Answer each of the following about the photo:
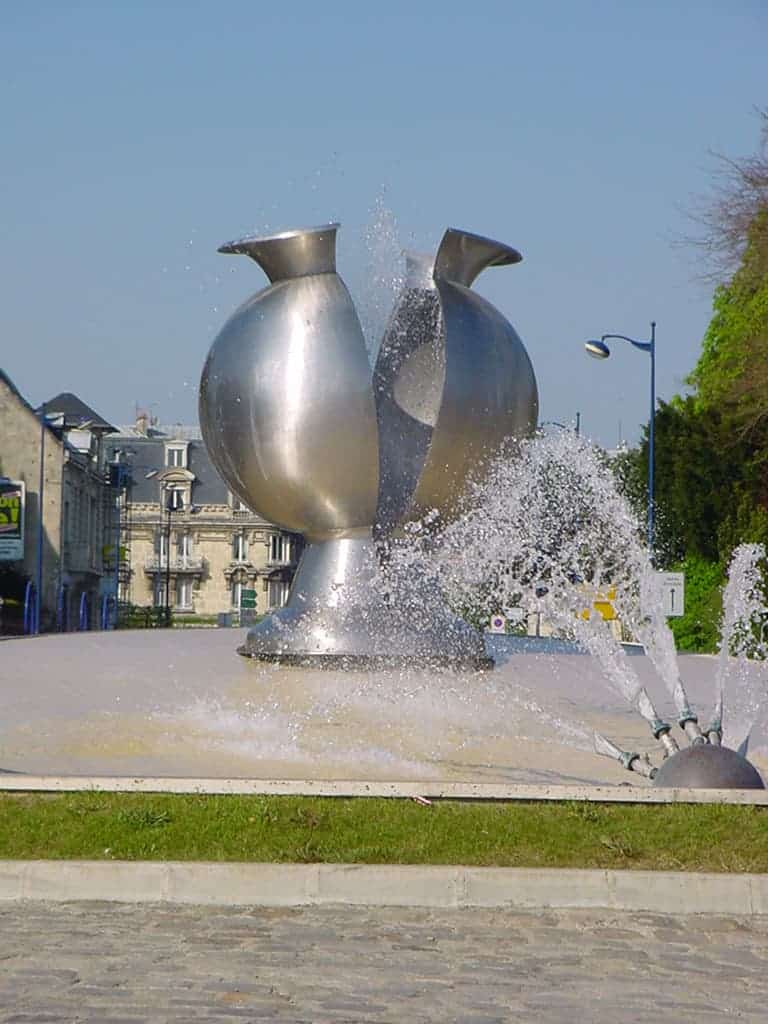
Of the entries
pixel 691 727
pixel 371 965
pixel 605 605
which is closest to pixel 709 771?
pixel 691 727

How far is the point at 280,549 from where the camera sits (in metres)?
102

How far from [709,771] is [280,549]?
300 ft

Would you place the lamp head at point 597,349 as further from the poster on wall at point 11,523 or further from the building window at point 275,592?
the building window at point 275,592

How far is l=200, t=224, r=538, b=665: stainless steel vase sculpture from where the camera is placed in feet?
61.7

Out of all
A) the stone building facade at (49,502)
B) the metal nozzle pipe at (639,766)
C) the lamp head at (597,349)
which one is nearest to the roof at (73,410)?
A: the stone building facade at (49,502)

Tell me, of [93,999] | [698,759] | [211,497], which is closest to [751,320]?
[698,759]

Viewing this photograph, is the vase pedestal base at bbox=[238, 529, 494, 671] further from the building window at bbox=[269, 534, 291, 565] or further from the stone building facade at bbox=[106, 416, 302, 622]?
the building window at bbox=[269, 534, 291, 565]

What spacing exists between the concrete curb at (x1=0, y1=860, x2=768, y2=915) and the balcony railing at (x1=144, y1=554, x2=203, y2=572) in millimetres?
89851

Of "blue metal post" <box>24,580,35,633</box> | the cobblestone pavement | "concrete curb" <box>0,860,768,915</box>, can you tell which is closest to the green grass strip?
"concrete curb" <box>0,860,768,915</box>

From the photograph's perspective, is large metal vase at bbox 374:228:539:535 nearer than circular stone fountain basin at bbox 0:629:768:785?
No

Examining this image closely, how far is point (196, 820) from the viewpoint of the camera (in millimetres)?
10164

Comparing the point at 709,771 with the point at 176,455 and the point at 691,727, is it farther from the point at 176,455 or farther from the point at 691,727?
the point at 176,455

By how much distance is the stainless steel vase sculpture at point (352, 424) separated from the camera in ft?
61.7

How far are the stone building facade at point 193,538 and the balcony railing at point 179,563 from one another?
0.02m
